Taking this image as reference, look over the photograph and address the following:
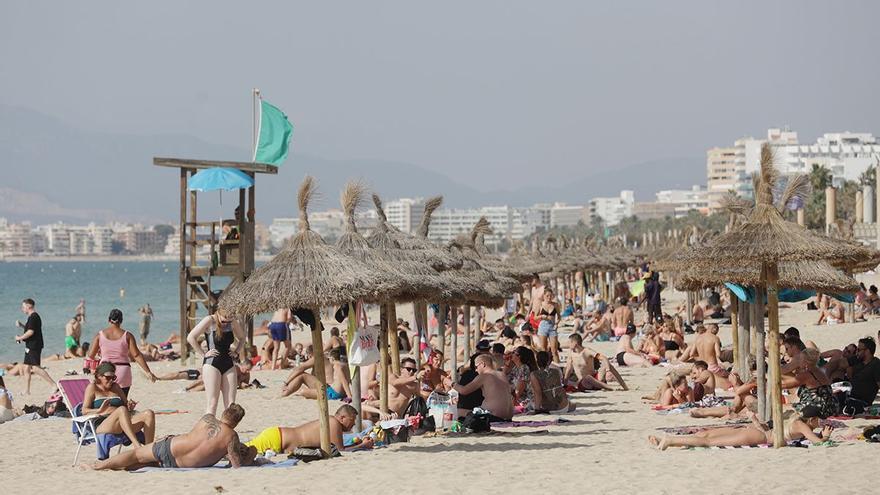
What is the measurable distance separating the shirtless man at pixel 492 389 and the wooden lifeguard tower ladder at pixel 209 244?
30.1ft

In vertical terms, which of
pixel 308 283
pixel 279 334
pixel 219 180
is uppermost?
pixel 219 180

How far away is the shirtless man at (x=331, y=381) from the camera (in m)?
13.7

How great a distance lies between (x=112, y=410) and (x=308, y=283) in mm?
1759

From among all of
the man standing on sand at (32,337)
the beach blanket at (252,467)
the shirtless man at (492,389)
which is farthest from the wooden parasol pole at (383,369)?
the man standing on sand at (32,337)

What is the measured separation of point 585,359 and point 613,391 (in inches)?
20.5

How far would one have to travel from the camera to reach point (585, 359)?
1496cm

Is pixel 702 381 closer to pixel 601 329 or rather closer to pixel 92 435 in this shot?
pixel 92 435

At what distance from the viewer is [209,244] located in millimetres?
20844

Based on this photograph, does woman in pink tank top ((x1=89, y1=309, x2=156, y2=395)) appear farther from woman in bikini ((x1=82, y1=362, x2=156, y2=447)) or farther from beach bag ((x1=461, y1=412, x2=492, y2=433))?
beach bag ((x1=461, y1=412, x2=492, y2=433))

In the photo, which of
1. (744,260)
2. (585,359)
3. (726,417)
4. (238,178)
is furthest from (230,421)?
(238,178)

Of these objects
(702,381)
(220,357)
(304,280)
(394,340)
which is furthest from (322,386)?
(702,381)

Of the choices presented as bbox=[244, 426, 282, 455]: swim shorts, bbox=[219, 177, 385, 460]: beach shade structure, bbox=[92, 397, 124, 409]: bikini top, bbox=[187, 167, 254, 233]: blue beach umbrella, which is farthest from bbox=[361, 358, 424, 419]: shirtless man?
bbox=[187, 167, 254, 233]: blue beach umbrella

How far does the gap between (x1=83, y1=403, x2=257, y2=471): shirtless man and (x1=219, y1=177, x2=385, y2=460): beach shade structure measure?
803 mm

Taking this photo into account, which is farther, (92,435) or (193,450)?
(92,435)
